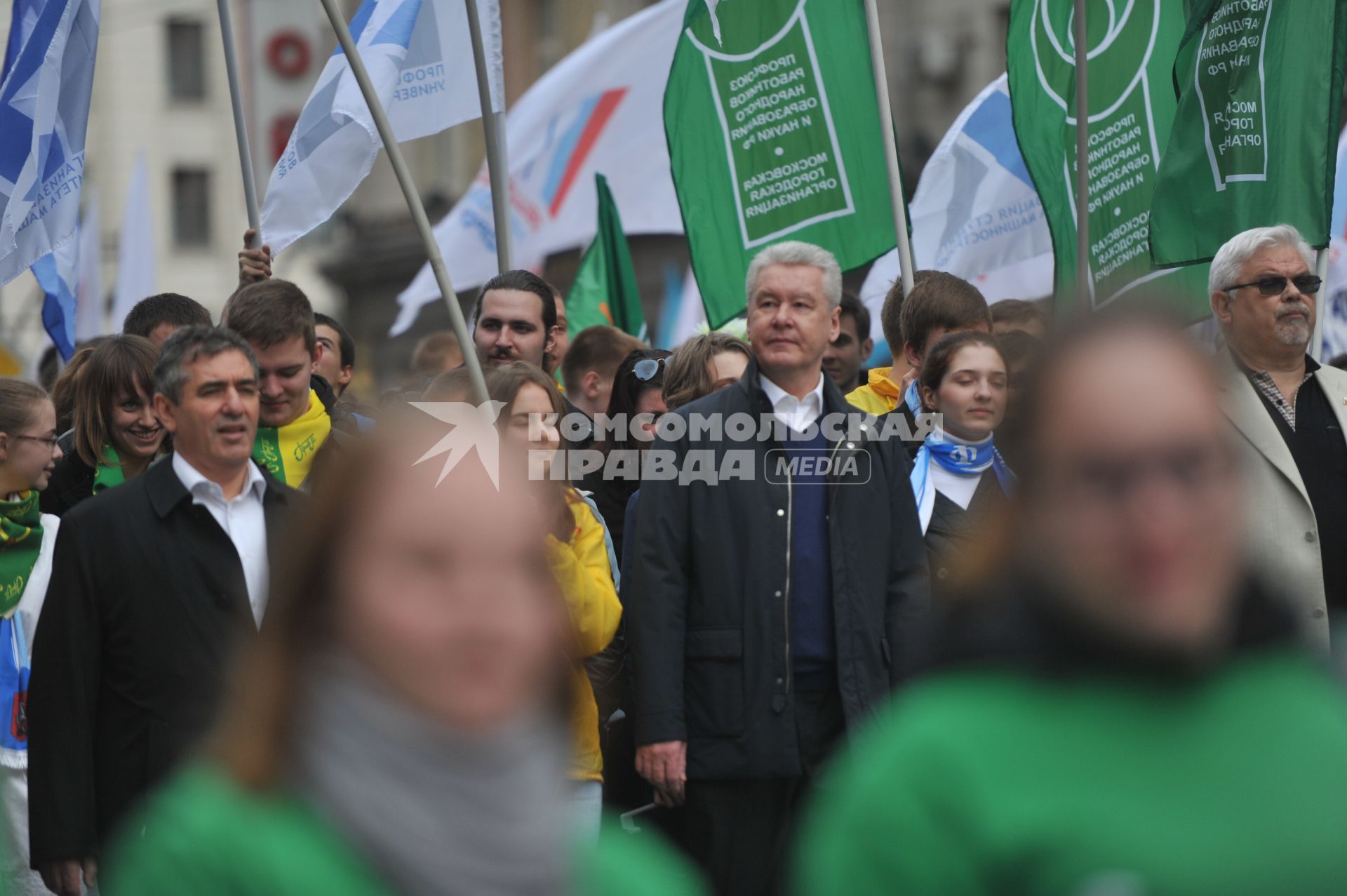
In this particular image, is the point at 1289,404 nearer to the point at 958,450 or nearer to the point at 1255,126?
the point at 958,450

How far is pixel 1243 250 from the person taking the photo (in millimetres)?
5887

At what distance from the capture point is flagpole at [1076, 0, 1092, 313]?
7.07 meters

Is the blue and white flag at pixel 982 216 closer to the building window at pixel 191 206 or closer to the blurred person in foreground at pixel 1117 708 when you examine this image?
the blurred person in foreground at pixel 1117 708

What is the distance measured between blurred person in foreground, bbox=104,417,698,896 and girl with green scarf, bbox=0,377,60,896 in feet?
14.3

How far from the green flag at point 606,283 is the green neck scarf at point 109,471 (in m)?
5.41

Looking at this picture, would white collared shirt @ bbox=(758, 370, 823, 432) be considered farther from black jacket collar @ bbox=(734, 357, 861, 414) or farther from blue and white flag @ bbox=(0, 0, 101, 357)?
blue and white flag @ bbox=(0, 0, 101, 357)

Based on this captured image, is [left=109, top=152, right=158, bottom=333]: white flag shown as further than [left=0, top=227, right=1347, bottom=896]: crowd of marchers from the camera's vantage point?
Yes

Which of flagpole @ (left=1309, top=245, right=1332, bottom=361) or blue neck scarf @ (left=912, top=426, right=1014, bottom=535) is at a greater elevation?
flagpole @ (left=1309, top=245, right=1332, bottom=361)

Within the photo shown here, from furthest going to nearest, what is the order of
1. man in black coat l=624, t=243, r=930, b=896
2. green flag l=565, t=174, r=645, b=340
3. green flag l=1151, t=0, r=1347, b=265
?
green flag l=565, t=174, r=645, b=340, green flag l=1151, t=0, r=1347, b=265, man in black coat l=624, t=243, r=930, b=896

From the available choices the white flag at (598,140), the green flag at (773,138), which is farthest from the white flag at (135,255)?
the green flag at (773,138)

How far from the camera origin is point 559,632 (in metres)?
1.65

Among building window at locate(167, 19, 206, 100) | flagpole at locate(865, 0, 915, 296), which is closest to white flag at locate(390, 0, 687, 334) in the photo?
flagpole at locate(865, 0, 915, 296)

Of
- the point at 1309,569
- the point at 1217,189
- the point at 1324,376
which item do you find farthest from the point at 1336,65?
the point at 1309,569

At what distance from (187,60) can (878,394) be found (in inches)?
1939
